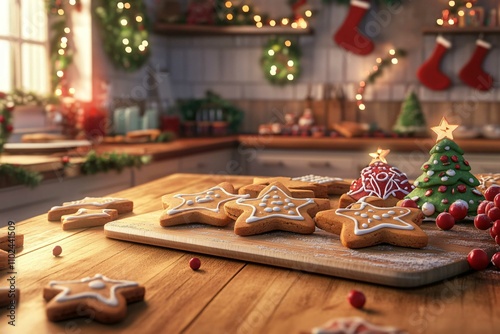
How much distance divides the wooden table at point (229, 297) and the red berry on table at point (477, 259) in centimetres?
2

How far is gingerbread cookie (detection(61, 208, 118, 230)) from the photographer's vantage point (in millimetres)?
1450

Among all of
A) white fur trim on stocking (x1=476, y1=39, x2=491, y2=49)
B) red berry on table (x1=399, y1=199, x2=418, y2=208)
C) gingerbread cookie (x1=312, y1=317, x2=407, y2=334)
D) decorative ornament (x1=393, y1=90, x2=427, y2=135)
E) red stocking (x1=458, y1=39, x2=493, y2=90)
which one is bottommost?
gingerbread cookie (x1=312, y1=317, x2=407, y2=334)

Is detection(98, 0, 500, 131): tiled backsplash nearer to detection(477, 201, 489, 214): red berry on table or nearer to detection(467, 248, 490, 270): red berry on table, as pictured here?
detection(477, 201, 489, 214): red berry on table

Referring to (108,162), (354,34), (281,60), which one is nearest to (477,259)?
(108,162)

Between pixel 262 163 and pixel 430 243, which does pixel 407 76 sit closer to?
pixel 262 163

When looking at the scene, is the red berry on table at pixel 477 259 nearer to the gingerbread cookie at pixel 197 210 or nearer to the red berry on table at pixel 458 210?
the red berry on table at pixel 458 210

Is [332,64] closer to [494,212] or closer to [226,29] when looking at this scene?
[226,29]

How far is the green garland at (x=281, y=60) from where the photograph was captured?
493 centimetres

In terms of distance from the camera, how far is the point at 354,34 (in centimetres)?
480

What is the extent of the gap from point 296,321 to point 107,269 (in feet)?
1.28

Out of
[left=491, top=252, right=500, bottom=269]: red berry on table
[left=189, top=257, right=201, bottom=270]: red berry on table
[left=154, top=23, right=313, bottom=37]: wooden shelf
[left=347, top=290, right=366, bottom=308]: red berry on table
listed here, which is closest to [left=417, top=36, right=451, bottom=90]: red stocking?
[left=154, top=23, right=313, bottom=37]: wooden shelf

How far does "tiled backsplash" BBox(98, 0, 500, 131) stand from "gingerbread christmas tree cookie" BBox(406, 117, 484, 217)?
125 inches

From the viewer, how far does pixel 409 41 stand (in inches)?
187

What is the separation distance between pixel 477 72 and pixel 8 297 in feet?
13.7
